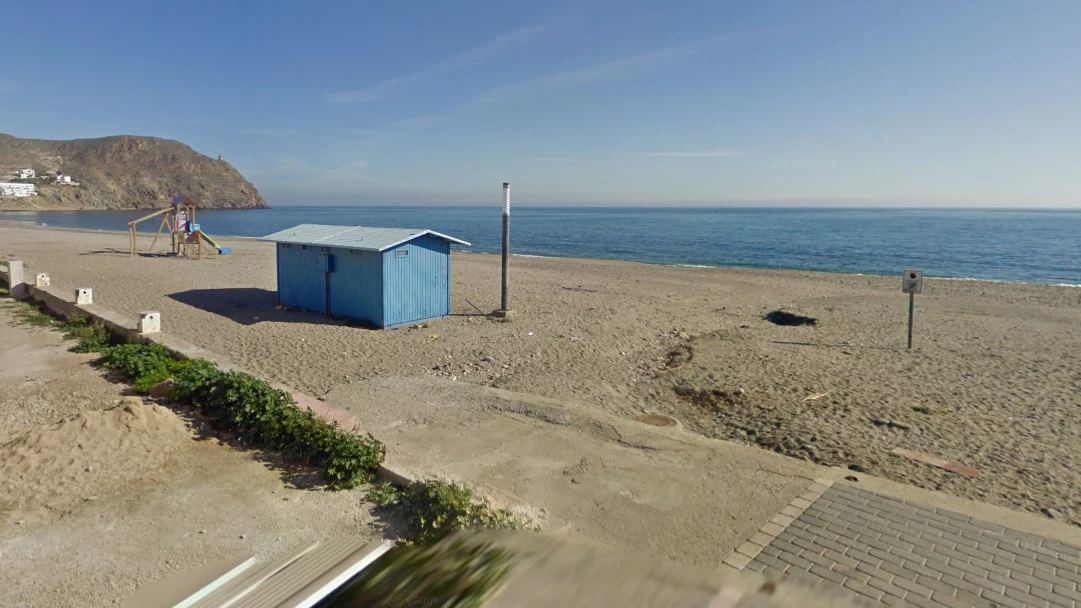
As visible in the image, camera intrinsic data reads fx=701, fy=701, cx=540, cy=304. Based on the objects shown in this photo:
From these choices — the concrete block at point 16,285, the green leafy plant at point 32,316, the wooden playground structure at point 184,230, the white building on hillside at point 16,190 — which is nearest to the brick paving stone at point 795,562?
the green leafy plant at point 32,316

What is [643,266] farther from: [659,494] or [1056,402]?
[659,494]

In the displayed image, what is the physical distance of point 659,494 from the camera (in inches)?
237

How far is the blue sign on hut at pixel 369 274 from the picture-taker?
45.1 feet

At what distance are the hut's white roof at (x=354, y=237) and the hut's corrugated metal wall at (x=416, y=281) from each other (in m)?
0.17

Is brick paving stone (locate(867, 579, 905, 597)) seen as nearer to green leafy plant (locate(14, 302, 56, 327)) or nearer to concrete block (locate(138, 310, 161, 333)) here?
concrete block (locate(138, 310, 161, 333))

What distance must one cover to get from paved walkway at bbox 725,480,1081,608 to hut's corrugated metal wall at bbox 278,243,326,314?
459 inches

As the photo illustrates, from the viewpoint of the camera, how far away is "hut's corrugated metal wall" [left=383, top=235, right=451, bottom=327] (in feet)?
45.1

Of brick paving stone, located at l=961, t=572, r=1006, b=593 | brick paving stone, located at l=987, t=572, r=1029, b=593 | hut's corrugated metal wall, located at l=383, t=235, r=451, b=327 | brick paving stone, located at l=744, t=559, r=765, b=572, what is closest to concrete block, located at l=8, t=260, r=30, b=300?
hut's corrugated metal wall, located at l=383, t=235, r=451, b=327

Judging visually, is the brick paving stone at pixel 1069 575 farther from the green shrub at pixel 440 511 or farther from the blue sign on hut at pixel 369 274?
the blue sign on hut at pixel 369 274

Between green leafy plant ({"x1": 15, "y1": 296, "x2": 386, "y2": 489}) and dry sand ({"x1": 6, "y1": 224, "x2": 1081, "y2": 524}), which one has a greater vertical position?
green leafy plant ({"x1": 15, "y1": 296, "x2": 386, "y2": 489})

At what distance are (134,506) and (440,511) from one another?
2.45 meters

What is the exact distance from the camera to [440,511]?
5.16 m

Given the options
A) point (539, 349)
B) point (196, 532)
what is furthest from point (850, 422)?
point (196, 532)

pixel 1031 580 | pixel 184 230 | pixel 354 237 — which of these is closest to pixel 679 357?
pixel 354 237
